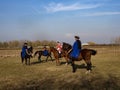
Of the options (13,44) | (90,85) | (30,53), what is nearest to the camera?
(90,85)

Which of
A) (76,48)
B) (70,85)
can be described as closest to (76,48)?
(76,48)

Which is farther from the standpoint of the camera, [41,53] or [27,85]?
[41,53]

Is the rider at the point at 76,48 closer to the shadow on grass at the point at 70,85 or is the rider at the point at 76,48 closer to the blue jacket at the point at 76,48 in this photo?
the blue jacket at the point at 76,48

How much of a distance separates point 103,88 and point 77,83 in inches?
77.6

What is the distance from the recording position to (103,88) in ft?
44.6

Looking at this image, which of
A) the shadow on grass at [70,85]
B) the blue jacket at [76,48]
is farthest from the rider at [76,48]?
the shadow on grass at [70,85]

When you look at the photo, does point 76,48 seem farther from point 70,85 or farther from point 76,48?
point 70,85

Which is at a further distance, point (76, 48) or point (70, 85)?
point (76, 48)

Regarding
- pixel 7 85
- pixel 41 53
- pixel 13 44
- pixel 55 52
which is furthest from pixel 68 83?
pixel 13 44

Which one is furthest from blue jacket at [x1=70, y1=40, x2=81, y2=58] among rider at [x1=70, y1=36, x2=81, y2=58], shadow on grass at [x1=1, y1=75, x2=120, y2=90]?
shadow on grass at [x1=1, y1=75, x2=120, y2=90]

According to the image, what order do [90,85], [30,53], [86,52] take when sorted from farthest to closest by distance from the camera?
[30,53] → [86,52] → [90,85]

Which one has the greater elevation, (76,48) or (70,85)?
(76,48)

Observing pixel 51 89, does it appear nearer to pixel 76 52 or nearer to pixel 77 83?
pixel 77 83

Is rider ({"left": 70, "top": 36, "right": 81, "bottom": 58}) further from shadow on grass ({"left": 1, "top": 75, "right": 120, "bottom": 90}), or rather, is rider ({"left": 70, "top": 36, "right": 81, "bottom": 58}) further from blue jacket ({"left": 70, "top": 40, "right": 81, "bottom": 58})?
shadow on grass ({"left": 1, "top": 75, "right": 120, "bottom": 90})
